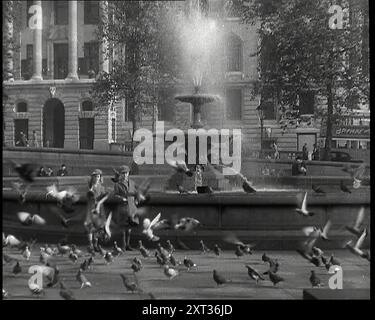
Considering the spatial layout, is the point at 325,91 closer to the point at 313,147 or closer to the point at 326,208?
the point at 313,147

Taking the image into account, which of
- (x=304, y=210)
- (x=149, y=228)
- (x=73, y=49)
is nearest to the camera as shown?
(x=149, y=228)

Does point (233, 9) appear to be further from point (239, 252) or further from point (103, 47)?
point (239, 252)

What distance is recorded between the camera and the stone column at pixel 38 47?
10.6m

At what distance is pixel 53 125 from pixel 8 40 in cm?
197

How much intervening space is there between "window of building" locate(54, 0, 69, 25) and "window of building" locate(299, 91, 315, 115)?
4.54 meters

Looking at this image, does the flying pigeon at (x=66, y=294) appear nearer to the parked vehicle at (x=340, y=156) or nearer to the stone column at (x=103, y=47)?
the stone column at (x=103, y=47)

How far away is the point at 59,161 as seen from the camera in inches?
501

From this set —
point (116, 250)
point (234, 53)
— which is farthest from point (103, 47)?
point (116, 250)

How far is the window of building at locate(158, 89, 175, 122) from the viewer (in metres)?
13.3

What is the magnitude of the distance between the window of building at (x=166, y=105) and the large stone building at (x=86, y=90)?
2 cm

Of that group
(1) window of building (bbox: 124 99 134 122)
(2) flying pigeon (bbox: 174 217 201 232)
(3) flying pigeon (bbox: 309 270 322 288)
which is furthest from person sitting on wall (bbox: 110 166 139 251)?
(3) flying pigeon (bbox: 309 270 322 288)

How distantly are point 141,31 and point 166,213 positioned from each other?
10.7 feet

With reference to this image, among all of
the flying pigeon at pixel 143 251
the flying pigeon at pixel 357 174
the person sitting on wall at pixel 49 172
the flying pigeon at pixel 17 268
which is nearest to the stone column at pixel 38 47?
the person sitting on wall at pixel 49 172

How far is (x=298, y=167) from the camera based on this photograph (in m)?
14.0
